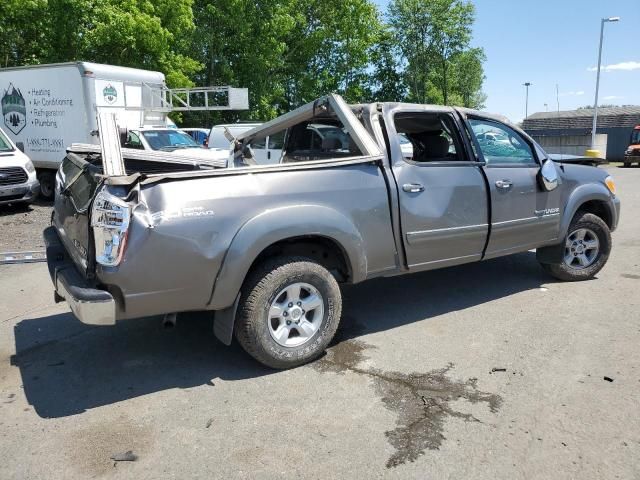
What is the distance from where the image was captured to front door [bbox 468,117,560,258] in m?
4.89

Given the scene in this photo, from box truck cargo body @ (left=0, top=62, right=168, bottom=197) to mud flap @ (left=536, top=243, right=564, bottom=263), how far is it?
914 cm

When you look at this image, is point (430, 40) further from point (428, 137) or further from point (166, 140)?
point (428, 137)

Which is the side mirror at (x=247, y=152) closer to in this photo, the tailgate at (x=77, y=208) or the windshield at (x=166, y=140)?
the tailgate at (x=77, y=208)

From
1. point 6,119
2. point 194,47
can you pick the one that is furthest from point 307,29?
point 6,119

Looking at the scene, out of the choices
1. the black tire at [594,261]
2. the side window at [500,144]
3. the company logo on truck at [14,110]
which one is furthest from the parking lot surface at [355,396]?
the company logo on truck at [14,110]

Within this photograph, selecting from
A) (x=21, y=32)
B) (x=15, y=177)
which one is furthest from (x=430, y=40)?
(x=15, y=177)

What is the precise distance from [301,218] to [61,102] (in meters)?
10.7

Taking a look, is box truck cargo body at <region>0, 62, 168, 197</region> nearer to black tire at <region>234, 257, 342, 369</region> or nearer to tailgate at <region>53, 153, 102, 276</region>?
tailgate at <region>53, 153, 102, 276</region>

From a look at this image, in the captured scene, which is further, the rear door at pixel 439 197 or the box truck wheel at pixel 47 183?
the box truck wheel at pixel 47 183

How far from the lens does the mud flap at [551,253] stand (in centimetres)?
570

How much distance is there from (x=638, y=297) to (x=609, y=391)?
2286 millimetres

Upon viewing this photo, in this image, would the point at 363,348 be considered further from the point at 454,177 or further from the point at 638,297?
the point at 638,297

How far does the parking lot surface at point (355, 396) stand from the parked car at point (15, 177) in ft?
19.6

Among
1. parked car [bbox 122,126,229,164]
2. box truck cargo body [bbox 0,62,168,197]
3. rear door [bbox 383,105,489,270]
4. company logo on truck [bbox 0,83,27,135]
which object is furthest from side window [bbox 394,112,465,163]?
company logo on truck [bbox 0,83,27,135]
